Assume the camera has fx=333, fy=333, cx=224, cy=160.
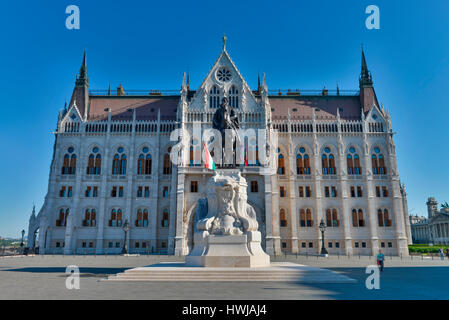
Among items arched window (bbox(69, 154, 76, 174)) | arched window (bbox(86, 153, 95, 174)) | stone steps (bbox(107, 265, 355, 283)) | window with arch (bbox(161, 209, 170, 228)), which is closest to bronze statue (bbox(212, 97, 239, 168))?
stone steps (bbox(107, 265, 355, 283))

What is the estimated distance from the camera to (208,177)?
153 feet

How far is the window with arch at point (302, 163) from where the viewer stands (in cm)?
5082

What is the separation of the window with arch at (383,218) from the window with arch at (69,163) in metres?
46.2

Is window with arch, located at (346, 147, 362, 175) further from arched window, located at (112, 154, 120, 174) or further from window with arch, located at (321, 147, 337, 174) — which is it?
arched window, located at (112, 154, 120, 174)

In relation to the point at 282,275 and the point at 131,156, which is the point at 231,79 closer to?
the point at 131,156

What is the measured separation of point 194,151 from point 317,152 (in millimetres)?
18784

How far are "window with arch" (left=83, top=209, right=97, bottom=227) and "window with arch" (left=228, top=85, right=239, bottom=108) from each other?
25853 mm

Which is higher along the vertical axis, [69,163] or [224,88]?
[224,88]

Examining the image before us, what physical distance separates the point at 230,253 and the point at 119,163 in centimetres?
3807

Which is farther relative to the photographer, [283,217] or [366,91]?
[366,91]

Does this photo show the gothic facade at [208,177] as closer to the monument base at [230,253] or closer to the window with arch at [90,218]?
the window with arch at [90,218]

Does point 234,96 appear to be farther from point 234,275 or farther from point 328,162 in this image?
point 234,275

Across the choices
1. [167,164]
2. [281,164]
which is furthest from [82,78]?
[281,164]
